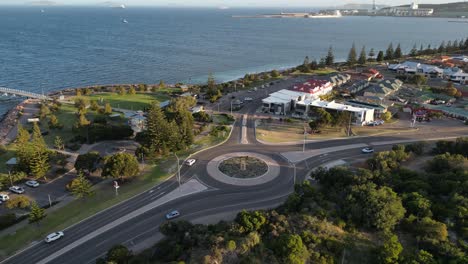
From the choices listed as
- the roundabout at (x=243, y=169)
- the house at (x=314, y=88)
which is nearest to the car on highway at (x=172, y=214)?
the roundabout at (x=243, y=169)

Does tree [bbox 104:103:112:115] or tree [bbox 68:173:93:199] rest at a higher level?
tree [bbox 104:103:112:115]

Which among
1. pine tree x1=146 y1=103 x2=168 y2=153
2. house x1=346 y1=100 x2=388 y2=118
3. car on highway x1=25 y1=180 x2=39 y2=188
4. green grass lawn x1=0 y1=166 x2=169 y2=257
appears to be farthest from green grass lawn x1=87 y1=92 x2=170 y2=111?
house x1=346 y1=100 x2=388 y2=118

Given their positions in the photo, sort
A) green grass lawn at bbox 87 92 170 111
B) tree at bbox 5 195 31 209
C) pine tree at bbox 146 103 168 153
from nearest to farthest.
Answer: tree at bbox 5 195 31 209, pine tree at bbox 146 103 168 153, green grass lawn at bbox 87 92 170 111

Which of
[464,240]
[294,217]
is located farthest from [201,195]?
[464,240]

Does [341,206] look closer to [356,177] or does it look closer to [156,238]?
[356,177]

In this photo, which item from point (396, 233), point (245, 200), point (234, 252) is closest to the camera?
point (234, 252)

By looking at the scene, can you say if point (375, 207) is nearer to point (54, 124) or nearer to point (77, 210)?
point (77, 210)

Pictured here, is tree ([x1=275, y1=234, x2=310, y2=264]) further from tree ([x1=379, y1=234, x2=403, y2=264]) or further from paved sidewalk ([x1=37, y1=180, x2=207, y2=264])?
paved sidewalk ([x1=37, y1=180, x2=207, y2=264])
